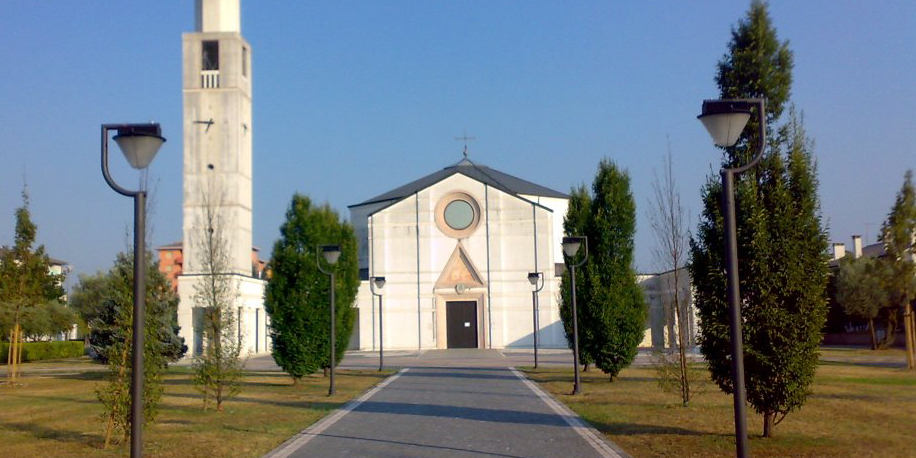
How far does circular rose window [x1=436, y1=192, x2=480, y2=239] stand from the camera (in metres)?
→ 56.2

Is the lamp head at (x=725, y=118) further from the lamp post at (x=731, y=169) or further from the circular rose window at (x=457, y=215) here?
the circular rose window at (x=457, y=215)

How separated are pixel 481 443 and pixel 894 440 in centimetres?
628

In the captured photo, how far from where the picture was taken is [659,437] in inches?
539

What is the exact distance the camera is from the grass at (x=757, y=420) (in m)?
12.2

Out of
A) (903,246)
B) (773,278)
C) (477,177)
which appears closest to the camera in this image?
(773,278)

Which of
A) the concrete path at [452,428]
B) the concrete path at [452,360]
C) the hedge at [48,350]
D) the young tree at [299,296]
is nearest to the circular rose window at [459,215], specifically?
the concrete path at [452,360]

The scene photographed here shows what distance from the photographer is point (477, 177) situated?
210 ft

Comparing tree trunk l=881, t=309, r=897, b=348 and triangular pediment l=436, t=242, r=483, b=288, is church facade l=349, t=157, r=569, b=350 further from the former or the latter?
tree trunk l=881, t=309, r=897, b=348

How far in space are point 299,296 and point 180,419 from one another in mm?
9189

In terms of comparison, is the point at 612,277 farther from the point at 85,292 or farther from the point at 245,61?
the point at 85,292

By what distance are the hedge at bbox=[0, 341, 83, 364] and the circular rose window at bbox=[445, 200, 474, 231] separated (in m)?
27.2

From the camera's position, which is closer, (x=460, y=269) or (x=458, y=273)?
(x=458, y=273)

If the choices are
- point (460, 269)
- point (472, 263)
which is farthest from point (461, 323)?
point (472, 263)

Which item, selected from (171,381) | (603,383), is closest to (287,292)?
(171,381)
